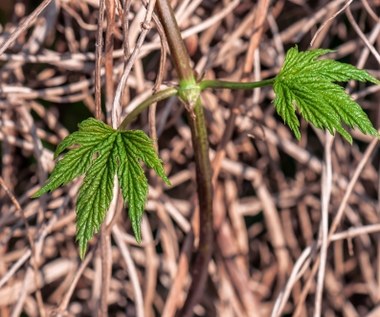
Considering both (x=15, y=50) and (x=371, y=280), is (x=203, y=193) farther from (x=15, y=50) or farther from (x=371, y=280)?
(x=371, y=280)

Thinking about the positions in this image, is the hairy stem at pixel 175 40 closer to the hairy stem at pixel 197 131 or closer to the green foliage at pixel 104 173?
the hairy stem at pixel 197 131

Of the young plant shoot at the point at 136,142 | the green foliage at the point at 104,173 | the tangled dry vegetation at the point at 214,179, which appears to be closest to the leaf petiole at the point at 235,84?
the young plant shoot at the point at 136,142

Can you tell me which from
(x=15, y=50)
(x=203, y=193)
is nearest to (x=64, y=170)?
(x=203, y=193)

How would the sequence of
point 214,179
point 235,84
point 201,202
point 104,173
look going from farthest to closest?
point 214,179, point 201,202, point 235,84, point 104,173

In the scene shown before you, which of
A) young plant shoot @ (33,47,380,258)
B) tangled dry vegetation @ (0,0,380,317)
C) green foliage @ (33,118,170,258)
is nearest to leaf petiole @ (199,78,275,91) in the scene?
young plant shoot @ (33,47,380,258)

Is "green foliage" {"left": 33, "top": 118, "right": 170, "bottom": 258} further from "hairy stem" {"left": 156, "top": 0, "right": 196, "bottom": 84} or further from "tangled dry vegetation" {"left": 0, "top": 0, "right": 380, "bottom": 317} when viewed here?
"tangled dry vegetation" {"left": 0, "top": 0, "right": 380, "bottom": 317}

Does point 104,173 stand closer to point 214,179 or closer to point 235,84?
point 235,84

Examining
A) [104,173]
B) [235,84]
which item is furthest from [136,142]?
[235,84]
